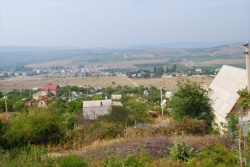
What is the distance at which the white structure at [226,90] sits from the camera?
1305 centimetres

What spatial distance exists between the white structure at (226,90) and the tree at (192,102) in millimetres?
441

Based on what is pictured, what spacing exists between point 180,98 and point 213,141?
644cm

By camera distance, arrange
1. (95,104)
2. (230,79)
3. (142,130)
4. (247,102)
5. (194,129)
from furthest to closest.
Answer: (95,104) < (230,79) < (194,129) < (142,130) < (247,102)

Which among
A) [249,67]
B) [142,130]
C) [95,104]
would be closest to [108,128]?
[142,130]

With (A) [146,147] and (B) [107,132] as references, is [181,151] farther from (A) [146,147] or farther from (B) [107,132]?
(B) [107,132]

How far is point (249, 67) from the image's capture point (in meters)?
8.34

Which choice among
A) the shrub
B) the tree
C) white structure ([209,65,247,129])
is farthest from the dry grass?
the tree

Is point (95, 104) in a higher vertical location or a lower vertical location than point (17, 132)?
lower

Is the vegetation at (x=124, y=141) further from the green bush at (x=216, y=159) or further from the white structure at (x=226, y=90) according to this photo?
the white structure at (x=226, y=90)

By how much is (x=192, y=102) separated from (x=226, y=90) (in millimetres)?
2036

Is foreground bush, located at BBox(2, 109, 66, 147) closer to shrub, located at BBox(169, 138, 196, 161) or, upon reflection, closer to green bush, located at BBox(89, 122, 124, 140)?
green bush, located at BBox(89, 122, 124, 140)

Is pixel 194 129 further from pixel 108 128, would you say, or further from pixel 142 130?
pixel 108 128

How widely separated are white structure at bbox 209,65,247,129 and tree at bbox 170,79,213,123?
0.44 meters

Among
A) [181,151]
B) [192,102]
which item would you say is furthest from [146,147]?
[192,102]
